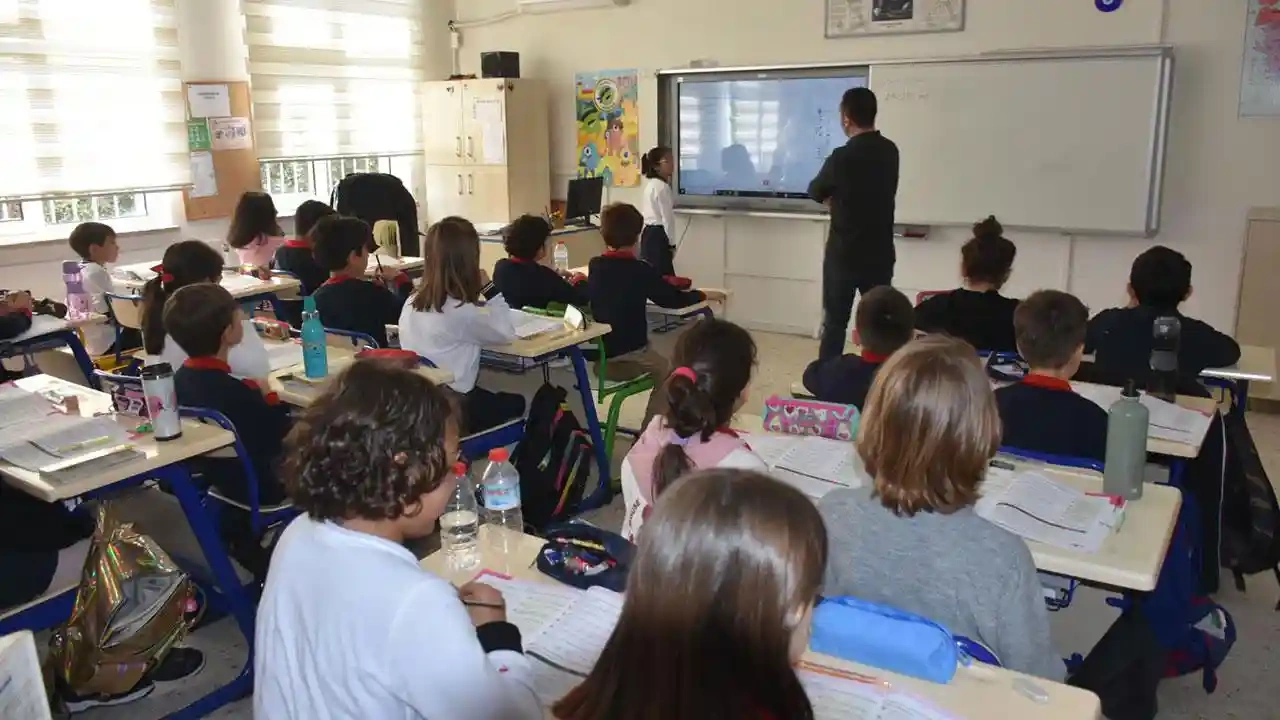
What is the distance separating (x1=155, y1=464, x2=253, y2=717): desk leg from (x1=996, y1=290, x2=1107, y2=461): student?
6.73 feet

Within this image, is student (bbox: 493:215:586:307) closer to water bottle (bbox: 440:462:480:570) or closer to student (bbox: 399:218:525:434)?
student (bbox: 399:218:525:434)

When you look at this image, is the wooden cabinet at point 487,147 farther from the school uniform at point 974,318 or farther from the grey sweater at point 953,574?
the grey sweater at point 953,574

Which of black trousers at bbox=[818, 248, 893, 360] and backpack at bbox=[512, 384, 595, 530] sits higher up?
black trousers at bbox=[818, 248, 893, 360]

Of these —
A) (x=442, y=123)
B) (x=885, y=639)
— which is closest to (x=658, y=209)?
(x=442, y=123)

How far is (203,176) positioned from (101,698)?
4417 millimetres

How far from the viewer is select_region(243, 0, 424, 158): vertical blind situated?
6.56m

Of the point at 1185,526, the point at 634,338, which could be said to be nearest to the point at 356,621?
the point at 1185,526

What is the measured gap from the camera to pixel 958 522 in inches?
63.3

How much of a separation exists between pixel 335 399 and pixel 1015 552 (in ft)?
3.54

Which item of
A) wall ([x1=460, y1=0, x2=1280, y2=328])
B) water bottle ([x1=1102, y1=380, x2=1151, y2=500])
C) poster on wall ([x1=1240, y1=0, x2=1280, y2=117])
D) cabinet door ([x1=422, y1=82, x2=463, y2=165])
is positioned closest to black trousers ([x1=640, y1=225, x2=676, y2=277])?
wall ([x1=460, y1=0, x2=1280, y2=328])

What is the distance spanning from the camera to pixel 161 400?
8.20ft

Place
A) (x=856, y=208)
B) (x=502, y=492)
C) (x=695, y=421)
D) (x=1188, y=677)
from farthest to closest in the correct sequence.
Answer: (x=856, y=208) → (x=1188, y=677) → (x=502, y=492) → (x=695, y=421)

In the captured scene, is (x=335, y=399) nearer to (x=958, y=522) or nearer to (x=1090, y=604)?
(x=958, y=522)

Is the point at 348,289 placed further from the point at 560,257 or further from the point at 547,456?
the point at 560,257
